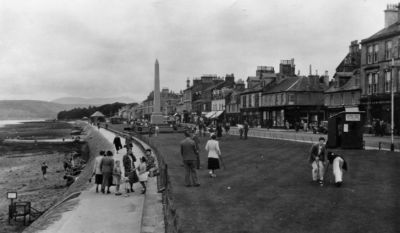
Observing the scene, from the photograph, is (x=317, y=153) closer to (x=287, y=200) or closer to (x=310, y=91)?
(x=287, y=200)

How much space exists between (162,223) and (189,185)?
419cm

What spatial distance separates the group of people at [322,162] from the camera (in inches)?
557

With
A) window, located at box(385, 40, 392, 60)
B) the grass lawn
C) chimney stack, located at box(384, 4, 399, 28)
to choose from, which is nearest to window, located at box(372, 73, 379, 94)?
window, located at box(385, 40, 392, 60)

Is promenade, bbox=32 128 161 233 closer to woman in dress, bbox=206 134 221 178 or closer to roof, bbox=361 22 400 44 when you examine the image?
woman in dress, bbox=206 134 221 178

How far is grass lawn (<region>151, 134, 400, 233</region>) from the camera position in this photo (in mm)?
10016

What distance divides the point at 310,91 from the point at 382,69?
19926mm

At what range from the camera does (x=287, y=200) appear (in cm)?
1239

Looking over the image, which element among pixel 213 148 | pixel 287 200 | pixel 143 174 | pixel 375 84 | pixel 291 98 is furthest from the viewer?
pixel 291 98

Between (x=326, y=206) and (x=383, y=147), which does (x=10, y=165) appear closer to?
(x=383, y=147)

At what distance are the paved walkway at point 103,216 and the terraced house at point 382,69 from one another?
29747mm

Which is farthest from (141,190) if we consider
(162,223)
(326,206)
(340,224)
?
(340,224)

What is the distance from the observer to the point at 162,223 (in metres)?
10.8

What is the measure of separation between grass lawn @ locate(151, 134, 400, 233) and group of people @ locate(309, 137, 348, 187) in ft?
1.26

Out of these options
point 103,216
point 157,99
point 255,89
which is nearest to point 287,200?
point 103,216
